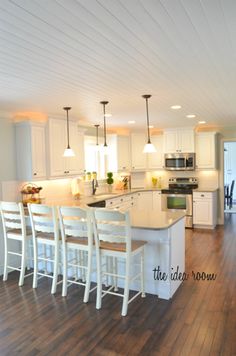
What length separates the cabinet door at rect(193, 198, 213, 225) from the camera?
7.00m

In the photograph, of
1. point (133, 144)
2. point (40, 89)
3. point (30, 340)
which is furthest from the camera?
point (133, 144)

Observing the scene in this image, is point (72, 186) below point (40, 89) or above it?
below

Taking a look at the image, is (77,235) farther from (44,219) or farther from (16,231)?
(16,231)

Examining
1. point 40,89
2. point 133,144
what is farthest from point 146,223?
point 133,144

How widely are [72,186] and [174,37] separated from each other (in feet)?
13.9

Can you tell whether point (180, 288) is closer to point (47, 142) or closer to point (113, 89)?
point (113, 89)

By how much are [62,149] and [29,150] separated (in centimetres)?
72

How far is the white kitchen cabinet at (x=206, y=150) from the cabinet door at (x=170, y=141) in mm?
545

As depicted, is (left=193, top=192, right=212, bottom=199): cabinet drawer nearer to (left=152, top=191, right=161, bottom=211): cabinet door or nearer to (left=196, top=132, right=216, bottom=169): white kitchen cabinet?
(left=196, top=132, right=216, bottom=169): white kitchen cabinet

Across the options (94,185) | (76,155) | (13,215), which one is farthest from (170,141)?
(13,215)

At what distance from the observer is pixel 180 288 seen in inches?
150

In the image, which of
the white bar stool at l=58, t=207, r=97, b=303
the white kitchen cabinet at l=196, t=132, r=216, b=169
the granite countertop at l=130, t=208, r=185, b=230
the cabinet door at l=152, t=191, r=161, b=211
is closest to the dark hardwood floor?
the white bar stool at l=58, t=207, r=97, b=303

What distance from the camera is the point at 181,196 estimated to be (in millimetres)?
7281

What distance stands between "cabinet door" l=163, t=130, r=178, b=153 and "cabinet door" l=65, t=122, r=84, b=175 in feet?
8.53
